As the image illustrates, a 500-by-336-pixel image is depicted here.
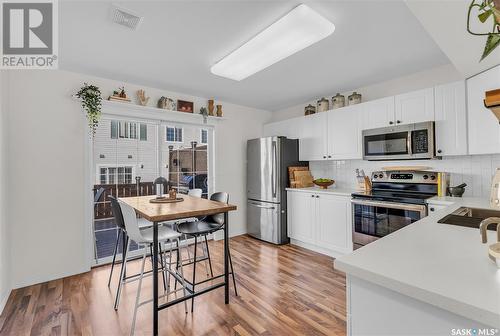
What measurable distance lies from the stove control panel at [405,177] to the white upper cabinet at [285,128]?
4.95 ft

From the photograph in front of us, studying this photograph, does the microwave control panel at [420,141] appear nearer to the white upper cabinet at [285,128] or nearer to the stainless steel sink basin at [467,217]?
the stainless steel sink basin at [467,217]

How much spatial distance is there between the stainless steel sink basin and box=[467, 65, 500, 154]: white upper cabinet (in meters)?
0.77

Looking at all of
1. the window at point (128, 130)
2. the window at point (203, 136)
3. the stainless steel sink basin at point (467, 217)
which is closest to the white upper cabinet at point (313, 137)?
the window at point (203, 136)

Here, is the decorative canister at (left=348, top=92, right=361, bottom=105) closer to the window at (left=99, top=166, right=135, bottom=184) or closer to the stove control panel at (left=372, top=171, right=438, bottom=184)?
the stove control panel at (left=372, top=171, right=438, bottom=184)

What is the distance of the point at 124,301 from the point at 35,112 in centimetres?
232

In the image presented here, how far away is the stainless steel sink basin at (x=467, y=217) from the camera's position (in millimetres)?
1344

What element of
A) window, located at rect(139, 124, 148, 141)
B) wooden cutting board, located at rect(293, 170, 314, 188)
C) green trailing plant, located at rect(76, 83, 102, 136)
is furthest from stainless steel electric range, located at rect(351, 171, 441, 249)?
green trailing plant, located at rect(76, 83, 102, 136)

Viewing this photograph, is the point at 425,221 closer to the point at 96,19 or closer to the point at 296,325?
the point at 296,325

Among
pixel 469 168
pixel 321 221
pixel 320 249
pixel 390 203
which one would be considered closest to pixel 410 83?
pixel 469 168

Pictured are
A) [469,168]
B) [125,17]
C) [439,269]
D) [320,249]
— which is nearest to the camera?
[439,269]

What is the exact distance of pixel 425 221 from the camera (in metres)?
1.45

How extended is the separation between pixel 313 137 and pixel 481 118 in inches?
79.3

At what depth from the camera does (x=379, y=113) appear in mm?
3121

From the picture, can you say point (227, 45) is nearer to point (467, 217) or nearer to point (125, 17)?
point (125, 17)
